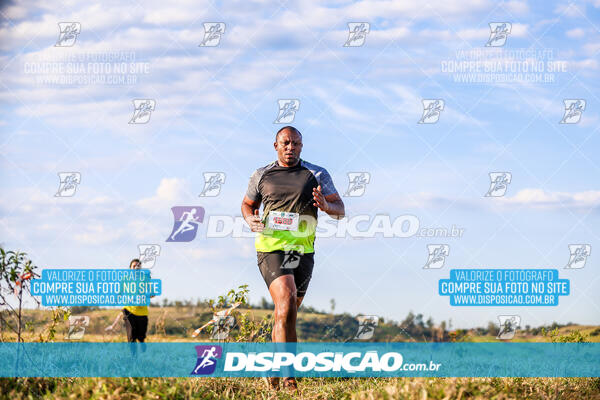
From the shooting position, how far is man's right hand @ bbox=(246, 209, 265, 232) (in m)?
7.02

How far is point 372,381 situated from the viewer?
732 cm

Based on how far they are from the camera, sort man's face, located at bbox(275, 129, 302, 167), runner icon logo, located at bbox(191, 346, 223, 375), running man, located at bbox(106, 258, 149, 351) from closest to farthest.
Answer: runner icon logo, located at bbox(191, 346, 223, 375), man's face, located at bbox(275, 129, 302, 167), running man, located at bbox(106, 258, 149, 351)

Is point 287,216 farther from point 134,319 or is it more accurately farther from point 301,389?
point 134,319

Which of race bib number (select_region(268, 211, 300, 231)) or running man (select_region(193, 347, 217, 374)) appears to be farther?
race bib number (select_region(268, 211, 300, 231))

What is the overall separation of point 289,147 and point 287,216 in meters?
0.84

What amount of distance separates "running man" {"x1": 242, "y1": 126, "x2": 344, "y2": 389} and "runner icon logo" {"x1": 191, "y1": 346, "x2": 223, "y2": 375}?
0.66m

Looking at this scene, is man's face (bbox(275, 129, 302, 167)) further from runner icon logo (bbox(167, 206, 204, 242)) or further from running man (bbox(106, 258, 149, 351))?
running man (bbox(106, 258, 149, 351))

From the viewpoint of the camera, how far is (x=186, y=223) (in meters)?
9.18

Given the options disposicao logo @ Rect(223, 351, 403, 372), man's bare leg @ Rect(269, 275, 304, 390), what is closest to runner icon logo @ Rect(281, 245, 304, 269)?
man's bare leg @ Rect(269, 275, 304, 390)

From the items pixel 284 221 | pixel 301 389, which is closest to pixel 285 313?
pixel 301 389

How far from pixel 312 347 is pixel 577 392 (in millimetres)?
3050

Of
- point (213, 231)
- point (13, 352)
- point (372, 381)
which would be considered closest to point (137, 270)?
point (213, 231)

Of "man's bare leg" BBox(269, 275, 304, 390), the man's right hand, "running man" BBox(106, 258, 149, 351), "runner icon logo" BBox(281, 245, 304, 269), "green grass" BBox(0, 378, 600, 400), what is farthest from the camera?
"running man" BBox(106, 258, 149, 351)

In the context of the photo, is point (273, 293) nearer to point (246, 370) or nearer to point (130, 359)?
point (246, 370)
